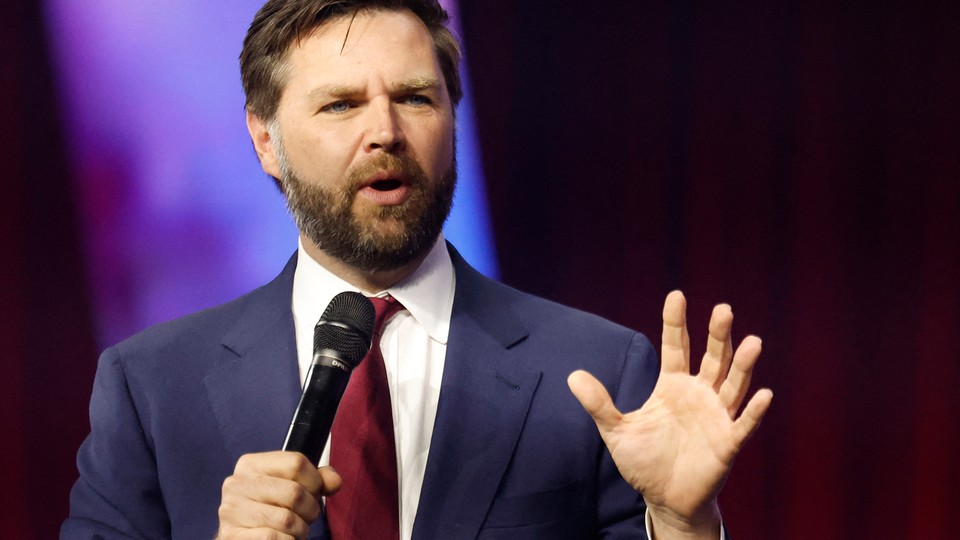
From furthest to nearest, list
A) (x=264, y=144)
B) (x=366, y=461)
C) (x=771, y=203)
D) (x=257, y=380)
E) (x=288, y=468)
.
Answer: (x=771, y=203), (x=264, y=144), (x=257, y=380), (x=366, y=461), (x=288, y=468)

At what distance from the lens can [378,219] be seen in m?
1.60

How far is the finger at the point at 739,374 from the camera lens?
130 centimetres

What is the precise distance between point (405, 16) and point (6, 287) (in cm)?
128

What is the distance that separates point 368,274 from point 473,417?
301mm

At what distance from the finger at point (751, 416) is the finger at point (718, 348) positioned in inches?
2.9

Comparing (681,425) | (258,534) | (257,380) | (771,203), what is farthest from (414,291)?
(771,203)

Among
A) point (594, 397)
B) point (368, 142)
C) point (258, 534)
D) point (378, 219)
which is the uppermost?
point (368, 142)

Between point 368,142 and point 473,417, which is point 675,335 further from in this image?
point 368,142

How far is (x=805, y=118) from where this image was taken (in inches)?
103

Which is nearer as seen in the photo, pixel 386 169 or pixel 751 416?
pixel 751 416

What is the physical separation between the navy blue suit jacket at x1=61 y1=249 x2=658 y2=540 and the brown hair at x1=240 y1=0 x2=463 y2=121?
14.1 inches

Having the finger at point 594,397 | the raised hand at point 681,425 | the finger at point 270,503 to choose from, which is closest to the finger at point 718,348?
the raised hand at point 681,425

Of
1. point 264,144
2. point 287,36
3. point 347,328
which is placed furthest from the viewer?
point 264,144

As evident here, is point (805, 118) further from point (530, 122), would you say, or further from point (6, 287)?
point (6, 287)
